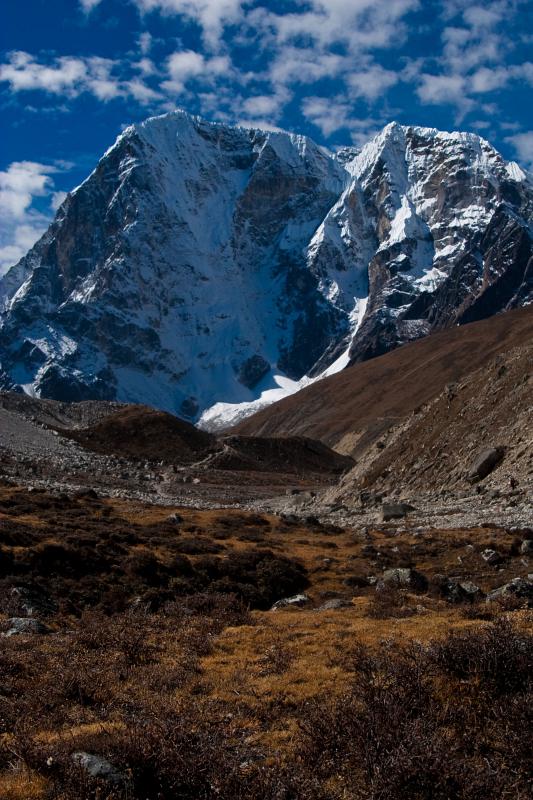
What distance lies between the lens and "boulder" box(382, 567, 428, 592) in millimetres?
22719

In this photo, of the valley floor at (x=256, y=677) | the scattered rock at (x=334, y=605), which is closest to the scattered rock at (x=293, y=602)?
the valley floor at (x=256, y=677)

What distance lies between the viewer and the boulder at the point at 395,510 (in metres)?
41.9

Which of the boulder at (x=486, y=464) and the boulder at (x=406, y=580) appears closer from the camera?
the boulder at (x=406, y=580)

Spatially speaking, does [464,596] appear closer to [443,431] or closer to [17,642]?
[17,642]

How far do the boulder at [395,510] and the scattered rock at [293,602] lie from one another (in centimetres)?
1968

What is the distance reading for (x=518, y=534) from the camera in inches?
1146

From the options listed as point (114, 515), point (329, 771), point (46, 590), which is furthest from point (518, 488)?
point (329, 771)

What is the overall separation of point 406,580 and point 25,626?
11488mm

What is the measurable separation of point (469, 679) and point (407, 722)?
A: 204 centimetres

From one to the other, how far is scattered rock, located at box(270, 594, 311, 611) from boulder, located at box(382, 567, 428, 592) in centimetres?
266

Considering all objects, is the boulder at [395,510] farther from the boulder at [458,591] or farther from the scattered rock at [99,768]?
the scattered rock at [99,768]

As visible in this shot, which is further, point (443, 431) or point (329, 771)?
point (443, 431)

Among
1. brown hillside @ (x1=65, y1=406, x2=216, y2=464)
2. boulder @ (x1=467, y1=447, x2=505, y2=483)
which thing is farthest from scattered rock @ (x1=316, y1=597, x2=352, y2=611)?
Answer: brown hillside @ (x1=65, y1=406, x2=216, y2=464)

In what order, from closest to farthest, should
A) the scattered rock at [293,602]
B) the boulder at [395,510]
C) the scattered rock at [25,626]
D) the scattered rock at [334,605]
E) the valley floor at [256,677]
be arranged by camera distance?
the valley floor at [256,677] < the scattered rock at [25,626] < the scattered rock at [334,605] < the scattered rock at [293,602] < the boulder at [395,510]
